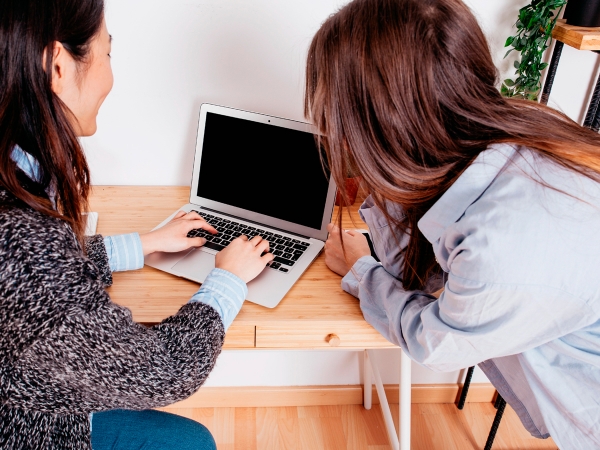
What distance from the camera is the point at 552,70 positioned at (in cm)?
121

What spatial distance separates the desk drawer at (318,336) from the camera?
951mm

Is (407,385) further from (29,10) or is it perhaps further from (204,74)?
(29,10)

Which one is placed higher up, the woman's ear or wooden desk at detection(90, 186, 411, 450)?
the woman's ear

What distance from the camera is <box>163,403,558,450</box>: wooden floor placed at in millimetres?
1582

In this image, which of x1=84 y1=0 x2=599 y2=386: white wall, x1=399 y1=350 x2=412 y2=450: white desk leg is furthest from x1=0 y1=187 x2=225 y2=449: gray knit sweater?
x1=84 y1=0 x2=599 y2=386: white wall

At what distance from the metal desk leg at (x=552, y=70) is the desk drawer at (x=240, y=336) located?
2.74 ft

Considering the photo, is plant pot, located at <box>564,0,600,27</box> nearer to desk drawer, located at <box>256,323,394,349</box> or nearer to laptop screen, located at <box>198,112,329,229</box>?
laptop screen, located at <box>198,112,329,229</box>

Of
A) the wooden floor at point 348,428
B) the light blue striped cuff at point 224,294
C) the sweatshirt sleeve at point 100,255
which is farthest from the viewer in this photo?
the wooden floor at point 348,428

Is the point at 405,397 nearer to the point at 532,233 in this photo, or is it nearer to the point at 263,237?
the point at 263,237

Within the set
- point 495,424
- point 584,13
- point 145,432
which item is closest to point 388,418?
point 495,424

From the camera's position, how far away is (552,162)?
2.40 ft

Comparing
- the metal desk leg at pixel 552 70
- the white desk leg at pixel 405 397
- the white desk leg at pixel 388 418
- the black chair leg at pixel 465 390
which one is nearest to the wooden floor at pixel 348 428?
the black chair leg at pixel 465 390

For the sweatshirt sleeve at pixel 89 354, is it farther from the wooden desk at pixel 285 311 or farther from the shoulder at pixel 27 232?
the wooden desk at pixel 285 311

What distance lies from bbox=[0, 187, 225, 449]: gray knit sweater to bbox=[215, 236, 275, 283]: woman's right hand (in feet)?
0.64
